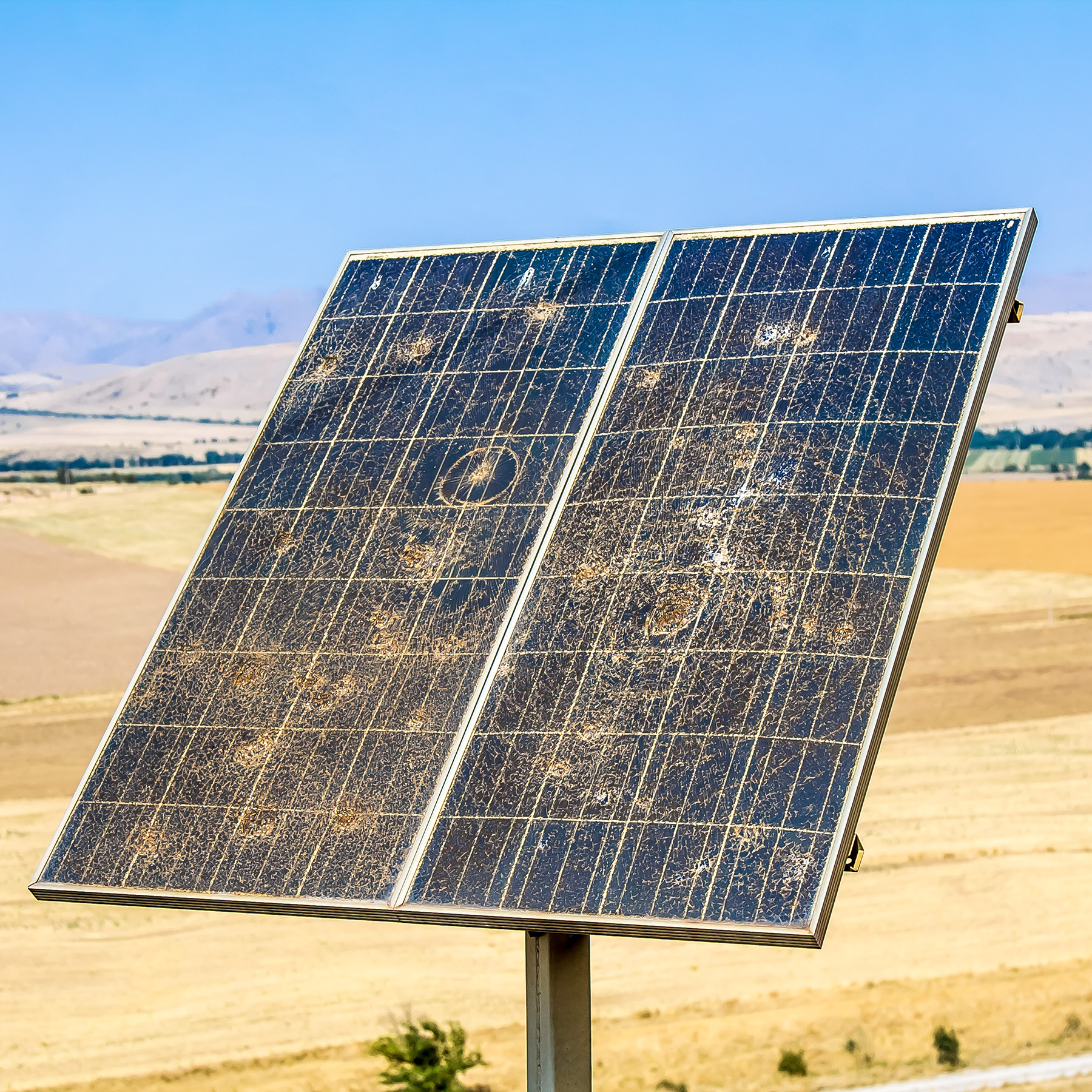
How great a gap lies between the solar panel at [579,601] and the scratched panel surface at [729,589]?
0.06 feet

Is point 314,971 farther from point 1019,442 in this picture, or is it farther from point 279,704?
point 1019,442

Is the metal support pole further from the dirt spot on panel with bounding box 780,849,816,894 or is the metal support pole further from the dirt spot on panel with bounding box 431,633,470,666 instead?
the dirt spot on panel with bounding box 780,849,816,894

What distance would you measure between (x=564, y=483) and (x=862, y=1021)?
14.6m

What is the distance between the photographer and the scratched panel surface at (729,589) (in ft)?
27.0

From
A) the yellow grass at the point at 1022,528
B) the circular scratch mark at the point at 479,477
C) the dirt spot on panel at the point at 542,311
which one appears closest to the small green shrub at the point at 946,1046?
the dirt spot on panel at the point at 542,311

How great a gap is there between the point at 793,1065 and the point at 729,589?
1333cm

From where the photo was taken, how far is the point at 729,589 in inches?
367

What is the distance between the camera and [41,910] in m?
28.7

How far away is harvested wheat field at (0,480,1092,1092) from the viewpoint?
70.4 ft

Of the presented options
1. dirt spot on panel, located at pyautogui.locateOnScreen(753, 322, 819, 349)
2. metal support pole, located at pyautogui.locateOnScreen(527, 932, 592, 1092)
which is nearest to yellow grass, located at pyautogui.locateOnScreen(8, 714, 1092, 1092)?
metal support pole, located at pyautogui.locateOnScreen(527, 932, 592, 1092)

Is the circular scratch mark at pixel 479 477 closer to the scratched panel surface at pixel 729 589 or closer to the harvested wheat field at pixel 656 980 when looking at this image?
the scratched panel surface at pixel 729 589

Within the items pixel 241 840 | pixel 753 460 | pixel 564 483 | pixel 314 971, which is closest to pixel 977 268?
pixel 753 460

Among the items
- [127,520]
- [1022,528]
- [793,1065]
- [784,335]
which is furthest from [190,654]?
[1022,528]

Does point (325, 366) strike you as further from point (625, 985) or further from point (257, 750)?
point (625, 985)
